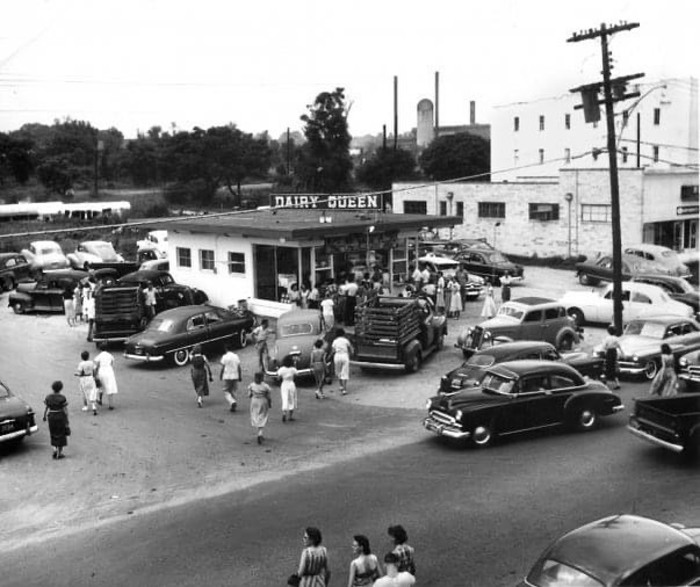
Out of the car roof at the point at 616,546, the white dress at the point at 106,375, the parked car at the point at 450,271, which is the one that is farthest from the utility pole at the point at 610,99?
the car roof at the point at 616,546

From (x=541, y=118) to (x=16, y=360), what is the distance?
5812 centimetres

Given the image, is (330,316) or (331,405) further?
(330,316)

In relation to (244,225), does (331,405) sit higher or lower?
lower

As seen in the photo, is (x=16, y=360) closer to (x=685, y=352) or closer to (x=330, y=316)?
(x=330, y=316)

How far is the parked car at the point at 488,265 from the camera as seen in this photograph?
35.2 metres

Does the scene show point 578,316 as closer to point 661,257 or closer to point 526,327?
point 526,327

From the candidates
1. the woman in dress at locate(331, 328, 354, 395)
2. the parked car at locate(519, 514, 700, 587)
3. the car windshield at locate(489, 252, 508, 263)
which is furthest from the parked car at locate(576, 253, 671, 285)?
the parked car at locate(519, 514, 700, 587)

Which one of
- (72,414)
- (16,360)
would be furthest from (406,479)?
(16,360)

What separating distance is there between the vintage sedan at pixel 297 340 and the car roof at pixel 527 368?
19.2ft

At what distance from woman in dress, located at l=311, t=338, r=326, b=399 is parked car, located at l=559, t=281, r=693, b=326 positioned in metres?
10.2

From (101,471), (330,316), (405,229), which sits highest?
(405,229)

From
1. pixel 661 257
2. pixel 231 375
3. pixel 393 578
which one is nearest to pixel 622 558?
pixel 393 578

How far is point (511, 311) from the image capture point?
23.0 m

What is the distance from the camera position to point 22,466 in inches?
588
